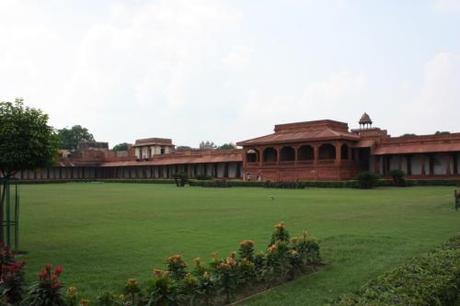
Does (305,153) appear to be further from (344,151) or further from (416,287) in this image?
(416,287)

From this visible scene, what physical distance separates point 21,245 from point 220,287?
6.85m

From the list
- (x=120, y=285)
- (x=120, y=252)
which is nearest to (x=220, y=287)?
(x=120, y=285)

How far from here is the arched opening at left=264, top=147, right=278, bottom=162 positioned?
2112 inches

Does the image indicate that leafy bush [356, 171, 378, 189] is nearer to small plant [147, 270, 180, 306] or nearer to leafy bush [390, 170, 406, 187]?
leafy bush [390, 170, 406, 187]

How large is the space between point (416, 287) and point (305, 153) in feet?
150

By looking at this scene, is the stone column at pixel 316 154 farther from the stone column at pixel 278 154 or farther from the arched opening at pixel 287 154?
the arched opening at pixel 287 154

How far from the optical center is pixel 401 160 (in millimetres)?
45406

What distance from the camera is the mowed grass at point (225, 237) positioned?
314 inches

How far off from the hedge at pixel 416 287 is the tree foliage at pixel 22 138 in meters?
6.85

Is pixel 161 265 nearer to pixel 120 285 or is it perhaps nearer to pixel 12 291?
pixel 120 285

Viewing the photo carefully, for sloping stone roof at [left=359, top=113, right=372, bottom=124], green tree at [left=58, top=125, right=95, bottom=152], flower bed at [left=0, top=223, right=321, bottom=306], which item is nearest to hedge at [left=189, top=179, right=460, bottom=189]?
sloping stone roof at [left=359, top=113, right=372, bottom=124]

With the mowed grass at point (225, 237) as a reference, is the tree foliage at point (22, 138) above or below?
above

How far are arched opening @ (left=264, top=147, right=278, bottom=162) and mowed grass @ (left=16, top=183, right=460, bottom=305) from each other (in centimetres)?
3264

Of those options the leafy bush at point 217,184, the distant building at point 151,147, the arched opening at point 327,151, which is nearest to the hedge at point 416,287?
the leafy bush at point 217,184
